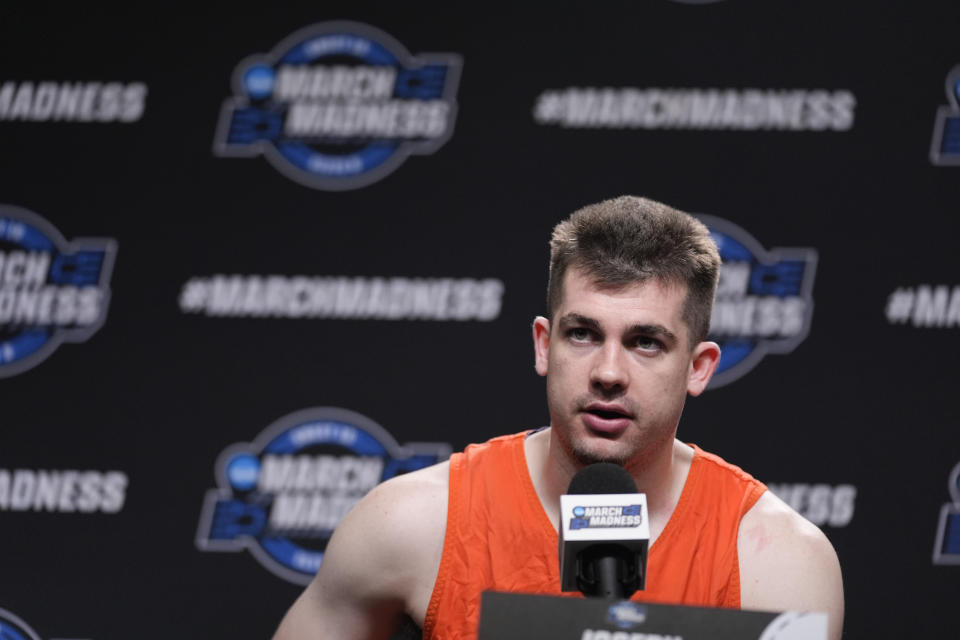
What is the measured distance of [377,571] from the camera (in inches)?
79.7

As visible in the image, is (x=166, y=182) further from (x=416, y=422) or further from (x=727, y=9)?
(x=727, y=9)

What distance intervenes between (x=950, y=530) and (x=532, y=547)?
161 centimetres

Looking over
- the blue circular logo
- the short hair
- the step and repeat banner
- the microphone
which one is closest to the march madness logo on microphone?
the microphone

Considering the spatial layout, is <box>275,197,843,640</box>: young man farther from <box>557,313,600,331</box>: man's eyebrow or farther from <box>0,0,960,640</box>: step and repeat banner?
<box>0,0,960,640</box>: step and repeat banner

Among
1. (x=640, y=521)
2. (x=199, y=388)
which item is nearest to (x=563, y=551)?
(x=640, y=521)

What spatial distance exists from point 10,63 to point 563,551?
8.89 ft

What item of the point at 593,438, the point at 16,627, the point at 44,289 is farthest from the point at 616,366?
the point at 16,627

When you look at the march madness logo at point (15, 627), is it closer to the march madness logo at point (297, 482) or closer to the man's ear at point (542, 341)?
the march madness logo at point (297, 482)

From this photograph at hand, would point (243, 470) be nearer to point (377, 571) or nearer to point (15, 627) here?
point (15, 627)

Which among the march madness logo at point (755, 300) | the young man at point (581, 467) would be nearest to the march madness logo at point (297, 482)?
the march madness logo at point (755, 300)

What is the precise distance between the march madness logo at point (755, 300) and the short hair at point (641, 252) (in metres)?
1.24

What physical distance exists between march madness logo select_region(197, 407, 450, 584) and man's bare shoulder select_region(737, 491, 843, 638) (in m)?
1.33

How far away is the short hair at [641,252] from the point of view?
1.88 metres

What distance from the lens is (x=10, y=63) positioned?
3.33 metres
